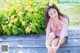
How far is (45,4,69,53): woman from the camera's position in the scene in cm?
239

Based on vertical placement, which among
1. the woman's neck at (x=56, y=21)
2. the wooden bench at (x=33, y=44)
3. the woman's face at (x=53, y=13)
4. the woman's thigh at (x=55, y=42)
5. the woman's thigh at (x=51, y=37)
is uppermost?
the woman's face at (x=53, y=13)

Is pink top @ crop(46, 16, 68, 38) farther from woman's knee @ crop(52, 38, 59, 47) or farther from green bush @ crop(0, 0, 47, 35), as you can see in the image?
green bush @ crop(0, 0, 47, 35)

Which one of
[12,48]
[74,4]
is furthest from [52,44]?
[74,4]

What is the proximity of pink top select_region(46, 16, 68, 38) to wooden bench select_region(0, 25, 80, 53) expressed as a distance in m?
0.13

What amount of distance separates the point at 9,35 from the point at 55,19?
1.90 ft

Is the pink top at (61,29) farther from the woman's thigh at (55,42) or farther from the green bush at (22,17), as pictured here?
the green bush at (22,17)

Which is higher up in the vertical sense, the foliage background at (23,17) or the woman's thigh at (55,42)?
the foliage background at (23,17)

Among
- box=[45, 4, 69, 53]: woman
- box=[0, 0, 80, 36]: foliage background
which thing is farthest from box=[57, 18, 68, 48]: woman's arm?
→ box=[0, 0, 80, 36]: foliage background

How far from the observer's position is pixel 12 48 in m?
2.51

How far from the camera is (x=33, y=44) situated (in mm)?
2512

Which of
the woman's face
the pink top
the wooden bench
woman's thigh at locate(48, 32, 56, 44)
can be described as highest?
the woman's face

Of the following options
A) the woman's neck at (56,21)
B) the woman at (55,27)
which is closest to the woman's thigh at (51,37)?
the woman at (55,27)

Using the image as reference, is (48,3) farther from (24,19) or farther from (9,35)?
(9,35)

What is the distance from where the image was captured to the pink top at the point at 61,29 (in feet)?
7.91
